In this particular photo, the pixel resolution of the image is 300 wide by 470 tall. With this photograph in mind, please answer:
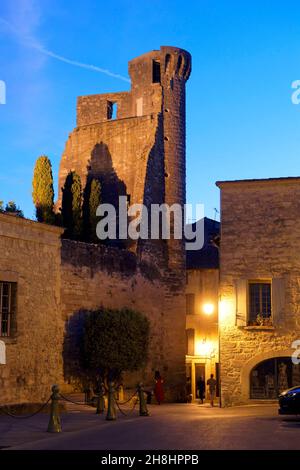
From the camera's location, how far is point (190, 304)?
4222 cm

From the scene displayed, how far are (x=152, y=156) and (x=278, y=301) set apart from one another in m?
15.7

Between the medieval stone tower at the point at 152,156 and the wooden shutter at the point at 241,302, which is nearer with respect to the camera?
the wooden shutter at the point at 241,302

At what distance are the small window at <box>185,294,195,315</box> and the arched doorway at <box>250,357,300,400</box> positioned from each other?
58.0 ft

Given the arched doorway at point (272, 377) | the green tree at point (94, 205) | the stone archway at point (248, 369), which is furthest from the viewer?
the green tree at point (94, 205)

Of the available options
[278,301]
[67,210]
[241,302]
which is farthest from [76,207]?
[278,301]

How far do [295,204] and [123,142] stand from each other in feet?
56.8

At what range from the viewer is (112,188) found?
40125 mm

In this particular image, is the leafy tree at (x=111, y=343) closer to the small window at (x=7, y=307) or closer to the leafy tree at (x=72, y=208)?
the leafy tree at (x=72, y=208)

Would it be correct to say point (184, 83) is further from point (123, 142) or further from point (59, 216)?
point (59, 216)

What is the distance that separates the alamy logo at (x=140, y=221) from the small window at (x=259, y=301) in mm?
11580

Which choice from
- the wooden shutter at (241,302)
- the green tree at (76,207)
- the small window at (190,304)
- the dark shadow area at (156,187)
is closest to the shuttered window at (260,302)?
the wooden shutter at (241,302)

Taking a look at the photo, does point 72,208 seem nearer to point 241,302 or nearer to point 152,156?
point 152,156

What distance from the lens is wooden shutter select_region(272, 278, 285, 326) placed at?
2419 cm

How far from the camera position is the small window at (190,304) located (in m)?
42.0
